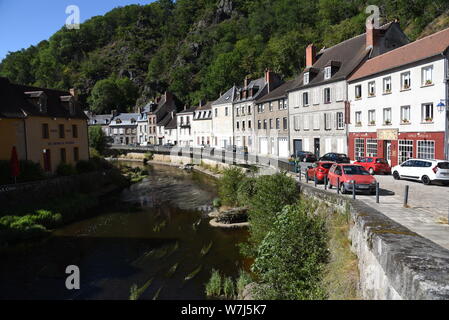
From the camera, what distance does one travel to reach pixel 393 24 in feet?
96.8

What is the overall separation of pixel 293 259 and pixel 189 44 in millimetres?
107507

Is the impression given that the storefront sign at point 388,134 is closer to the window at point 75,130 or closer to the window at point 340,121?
the window at point 340,121

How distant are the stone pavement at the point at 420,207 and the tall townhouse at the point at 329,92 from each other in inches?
525

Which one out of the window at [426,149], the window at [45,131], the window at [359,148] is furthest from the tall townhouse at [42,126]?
the window at [426,149]

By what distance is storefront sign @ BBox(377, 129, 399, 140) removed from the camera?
23688mm

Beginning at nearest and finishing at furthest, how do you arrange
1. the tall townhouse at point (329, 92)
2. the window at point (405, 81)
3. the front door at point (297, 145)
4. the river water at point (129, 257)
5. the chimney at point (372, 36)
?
the river water at point (129, 257) < the window at point (405, 81) < the chimney at point (372, 36) < the tall townhouse at point (329, 92) < the front door at point (297, 145)

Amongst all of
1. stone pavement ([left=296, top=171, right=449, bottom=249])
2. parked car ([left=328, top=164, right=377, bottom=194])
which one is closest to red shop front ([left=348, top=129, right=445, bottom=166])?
stone pavement ([left=296, top=171, right=449, bottom=249])

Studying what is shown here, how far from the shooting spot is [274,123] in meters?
39.8

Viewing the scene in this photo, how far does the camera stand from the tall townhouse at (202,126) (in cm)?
5588

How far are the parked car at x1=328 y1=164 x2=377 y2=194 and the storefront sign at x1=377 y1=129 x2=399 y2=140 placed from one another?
10388mm

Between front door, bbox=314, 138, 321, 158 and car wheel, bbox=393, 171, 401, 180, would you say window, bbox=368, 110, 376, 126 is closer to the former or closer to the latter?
front door, bbox=314, 138, 321, 158
